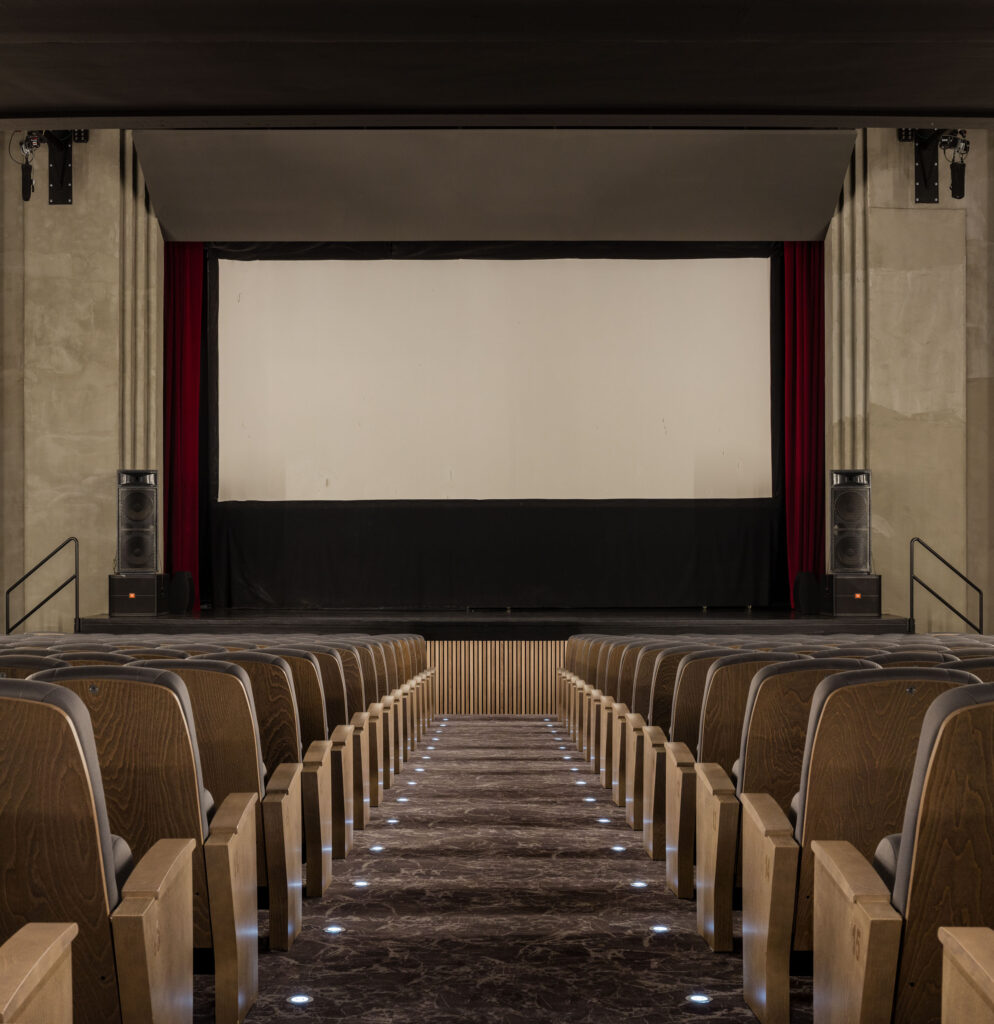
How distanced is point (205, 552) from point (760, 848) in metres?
10.4

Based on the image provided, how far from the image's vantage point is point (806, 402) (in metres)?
11.5

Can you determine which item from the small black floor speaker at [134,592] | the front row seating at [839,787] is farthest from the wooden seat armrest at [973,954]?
the small black floor speaker at [134,592]

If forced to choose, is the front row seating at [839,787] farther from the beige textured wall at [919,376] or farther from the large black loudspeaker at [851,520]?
the beige textured wall at [919,376]

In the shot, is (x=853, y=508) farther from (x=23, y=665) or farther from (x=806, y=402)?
(x=23, y=665)

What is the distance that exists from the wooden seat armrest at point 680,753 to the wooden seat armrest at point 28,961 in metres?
1.83

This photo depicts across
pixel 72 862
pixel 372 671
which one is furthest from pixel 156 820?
pixel 372 671

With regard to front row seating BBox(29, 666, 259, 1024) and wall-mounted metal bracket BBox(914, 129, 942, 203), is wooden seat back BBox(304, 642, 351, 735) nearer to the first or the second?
front row seating BBox(29, 666, 259, 1024)

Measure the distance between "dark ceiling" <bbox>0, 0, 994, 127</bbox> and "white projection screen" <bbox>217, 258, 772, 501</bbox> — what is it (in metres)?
4.78

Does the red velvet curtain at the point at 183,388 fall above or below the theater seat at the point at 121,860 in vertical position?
above

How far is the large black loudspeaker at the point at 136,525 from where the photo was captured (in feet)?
33.4

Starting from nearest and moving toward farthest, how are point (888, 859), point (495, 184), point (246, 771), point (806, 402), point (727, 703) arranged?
point (888, 859) < point (246, 771) < point (727, 703) < point (495, 184) < point (806, 402)

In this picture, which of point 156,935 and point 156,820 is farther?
point 156,820

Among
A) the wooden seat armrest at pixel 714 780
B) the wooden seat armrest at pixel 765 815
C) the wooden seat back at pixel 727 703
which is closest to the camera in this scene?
the wooden seat armrest at pixel 765 815

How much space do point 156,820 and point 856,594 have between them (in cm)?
899
